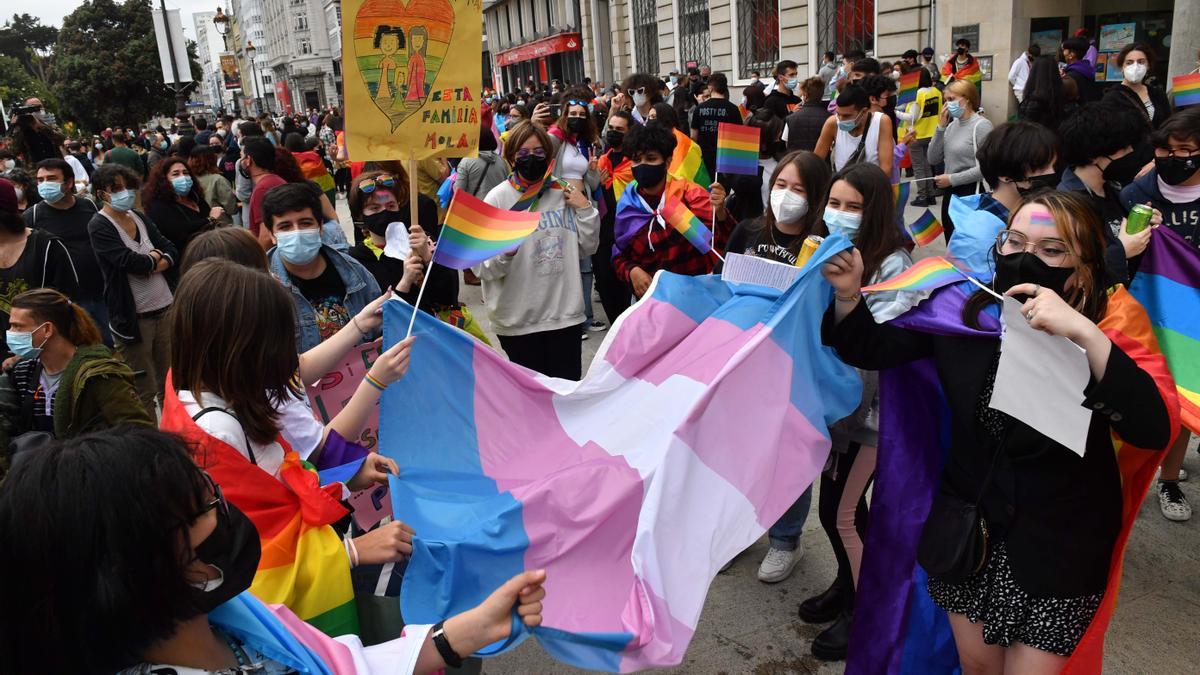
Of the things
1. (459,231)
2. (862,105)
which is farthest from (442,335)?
(862,105)

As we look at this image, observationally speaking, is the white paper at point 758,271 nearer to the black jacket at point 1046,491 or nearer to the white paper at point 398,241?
the black jacket at point 1046,491

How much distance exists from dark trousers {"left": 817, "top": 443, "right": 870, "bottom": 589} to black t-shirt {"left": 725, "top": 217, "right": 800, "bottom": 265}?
0.78 meters

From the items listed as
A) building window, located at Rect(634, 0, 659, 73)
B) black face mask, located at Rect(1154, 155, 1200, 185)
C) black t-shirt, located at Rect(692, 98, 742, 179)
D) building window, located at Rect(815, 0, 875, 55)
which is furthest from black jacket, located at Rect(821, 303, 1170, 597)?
building window, located at Rect(634, 0, 659, 73)

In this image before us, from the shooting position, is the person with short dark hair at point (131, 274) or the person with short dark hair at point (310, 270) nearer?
the person with short dark hair at point (310, 270)

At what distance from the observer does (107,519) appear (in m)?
1.35

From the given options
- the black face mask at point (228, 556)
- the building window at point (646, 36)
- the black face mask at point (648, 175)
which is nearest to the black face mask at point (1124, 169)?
the black face mask at point (648, 175)

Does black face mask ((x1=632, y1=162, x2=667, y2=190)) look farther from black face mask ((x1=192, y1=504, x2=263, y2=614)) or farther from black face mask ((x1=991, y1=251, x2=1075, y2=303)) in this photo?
black face mask ((x1=192, y1=504, x2=263, y2=614))

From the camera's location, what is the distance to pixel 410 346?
3.05 meters

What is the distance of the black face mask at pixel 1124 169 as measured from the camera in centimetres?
422

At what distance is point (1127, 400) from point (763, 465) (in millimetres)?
1047

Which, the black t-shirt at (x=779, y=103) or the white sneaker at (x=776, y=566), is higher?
the black t-shirt at (x=779, y=103)

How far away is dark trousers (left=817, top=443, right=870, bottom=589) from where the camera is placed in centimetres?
328

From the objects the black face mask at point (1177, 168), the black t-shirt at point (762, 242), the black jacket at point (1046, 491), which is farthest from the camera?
the black face mask at point (1177, 168)

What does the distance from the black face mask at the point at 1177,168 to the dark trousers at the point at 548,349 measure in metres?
2.85
